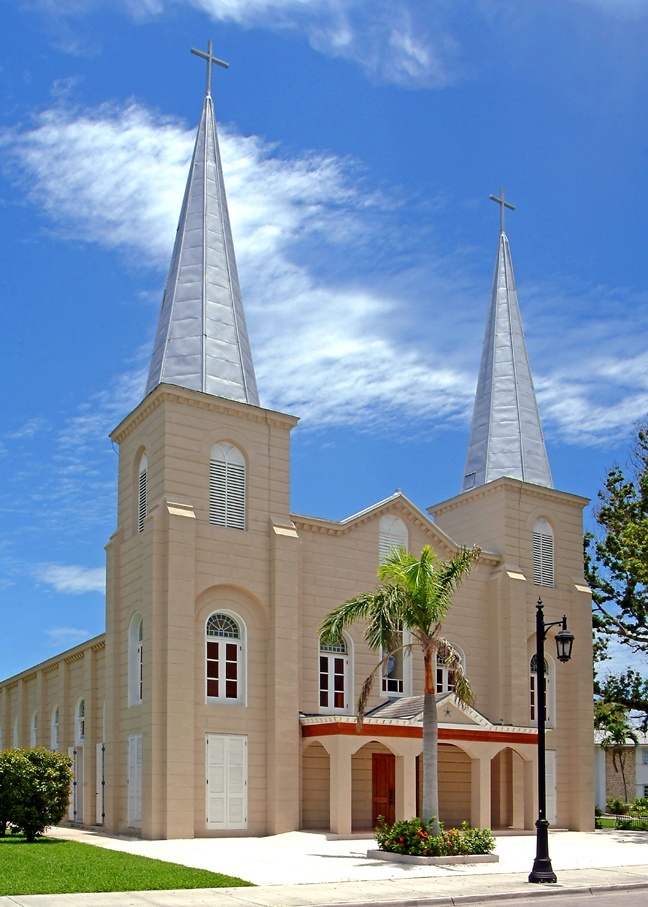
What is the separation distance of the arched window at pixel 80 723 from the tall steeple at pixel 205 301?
1197cm

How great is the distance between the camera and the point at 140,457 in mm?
31250

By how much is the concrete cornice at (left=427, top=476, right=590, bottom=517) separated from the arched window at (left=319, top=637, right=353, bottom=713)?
834cm

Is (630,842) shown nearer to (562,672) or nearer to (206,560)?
(562,672)

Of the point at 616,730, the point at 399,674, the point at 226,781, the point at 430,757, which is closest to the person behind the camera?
the point at 430,757

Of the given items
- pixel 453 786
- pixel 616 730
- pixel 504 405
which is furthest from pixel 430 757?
pixel 616 730

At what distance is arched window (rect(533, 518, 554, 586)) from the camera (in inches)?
1462

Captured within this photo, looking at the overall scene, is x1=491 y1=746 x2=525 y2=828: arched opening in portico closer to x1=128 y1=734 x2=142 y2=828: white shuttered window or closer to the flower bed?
the flower bed

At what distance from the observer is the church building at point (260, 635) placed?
2830 cm

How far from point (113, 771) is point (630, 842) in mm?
14906

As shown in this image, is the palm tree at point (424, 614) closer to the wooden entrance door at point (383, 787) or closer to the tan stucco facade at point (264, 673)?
the tan stucco facade at point (264, 673)

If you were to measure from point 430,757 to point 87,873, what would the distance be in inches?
324

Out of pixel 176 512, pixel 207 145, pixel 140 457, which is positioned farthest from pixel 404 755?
pixel 207 145

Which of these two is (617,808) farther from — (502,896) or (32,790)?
(502,896)

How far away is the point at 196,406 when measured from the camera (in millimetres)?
29953
